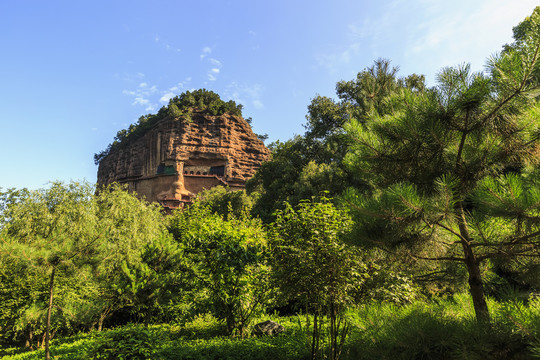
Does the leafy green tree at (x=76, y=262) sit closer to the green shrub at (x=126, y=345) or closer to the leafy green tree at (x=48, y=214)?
the leafy green tree at (x=48, y=214)

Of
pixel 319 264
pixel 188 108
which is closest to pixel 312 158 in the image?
pixel 319 264

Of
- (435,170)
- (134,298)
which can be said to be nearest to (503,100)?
(435,170)

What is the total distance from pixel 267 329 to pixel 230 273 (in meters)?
2.29

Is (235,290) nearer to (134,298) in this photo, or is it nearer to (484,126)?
(134,298)

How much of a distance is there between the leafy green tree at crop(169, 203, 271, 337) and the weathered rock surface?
1.39ft

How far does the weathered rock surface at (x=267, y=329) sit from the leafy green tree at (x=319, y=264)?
2.81 metres

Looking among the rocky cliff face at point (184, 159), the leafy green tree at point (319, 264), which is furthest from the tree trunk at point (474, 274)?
the rocky cliff face at point (184, 159)

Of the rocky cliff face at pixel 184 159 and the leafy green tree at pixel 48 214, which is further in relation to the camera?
the rocky cliff face at pixel 184 159

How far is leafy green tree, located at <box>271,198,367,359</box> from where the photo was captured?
4562mm

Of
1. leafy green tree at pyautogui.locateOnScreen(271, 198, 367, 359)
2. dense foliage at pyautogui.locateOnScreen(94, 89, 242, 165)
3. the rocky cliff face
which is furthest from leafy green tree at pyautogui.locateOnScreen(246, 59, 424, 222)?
dense foliage at pyautogui.locateOnScreen(94, 89, 242, 165)

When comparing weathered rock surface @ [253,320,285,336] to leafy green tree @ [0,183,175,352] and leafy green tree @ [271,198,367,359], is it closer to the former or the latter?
leafy green tree @ [271,198,367,359]

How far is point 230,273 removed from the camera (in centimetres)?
661

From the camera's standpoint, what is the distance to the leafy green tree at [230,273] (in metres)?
6.22

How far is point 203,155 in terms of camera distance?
136 ft
